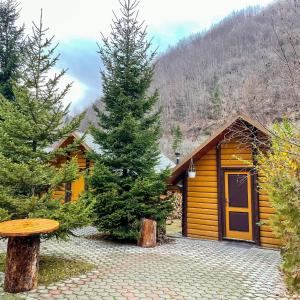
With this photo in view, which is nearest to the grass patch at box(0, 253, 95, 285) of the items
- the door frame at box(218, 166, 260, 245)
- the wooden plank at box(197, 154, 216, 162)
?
the door frame at box(218, 166, 260, 245)

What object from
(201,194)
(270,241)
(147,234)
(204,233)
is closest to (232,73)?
(201,194)

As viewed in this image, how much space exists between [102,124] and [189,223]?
185 inches

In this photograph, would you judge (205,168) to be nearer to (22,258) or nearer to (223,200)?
(223,200)

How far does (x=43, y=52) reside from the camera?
686cm

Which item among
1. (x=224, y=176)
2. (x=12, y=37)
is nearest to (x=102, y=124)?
(x=224, y=176)

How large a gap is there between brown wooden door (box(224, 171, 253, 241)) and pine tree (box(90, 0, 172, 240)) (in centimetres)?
205

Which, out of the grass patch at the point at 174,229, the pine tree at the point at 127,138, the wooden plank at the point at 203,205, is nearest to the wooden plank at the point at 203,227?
the wooden plank at the point at 203,205

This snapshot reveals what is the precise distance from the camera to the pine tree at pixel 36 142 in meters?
6.08

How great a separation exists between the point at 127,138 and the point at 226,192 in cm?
381

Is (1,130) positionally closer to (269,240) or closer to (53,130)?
(53,130)

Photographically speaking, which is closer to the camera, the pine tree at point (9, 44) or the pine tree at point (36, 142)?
the pine tree at point (36, 142)

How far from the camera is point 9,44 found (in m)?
16.5

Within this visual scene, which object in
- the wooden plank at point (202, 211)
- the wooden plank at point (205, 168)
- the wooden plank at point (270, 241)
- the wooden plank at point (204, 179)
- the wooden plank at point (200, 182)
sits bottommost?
the wooden plank at point (270, 241)

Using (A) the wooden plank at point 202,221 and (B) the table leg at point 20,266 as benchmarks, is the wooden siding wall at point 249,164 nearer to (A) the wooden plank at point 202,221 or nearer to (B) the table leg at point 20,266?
(A) the wooden plank at point 202,221
